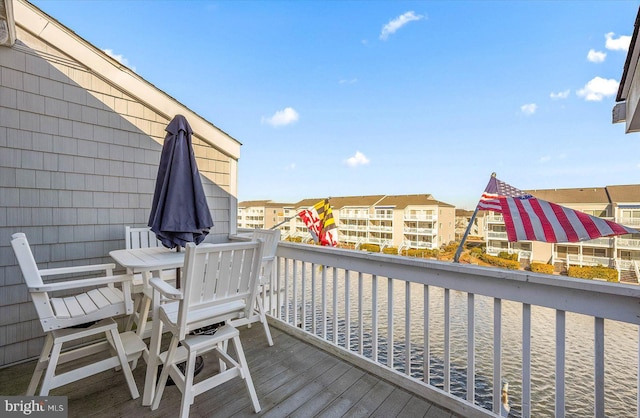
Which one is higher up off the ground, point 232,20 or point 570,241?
point 232,20

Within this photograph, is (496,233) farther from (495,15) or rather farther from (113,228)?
(113,228)

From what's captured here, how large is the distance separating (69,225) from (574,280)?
4030 millimetres

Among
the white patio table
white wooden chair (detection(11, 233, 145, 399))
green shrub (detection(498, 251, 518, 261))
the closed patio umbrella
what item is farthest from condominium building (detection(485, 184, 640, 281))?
white wooden chair (detection(11, 233, 145, 399))

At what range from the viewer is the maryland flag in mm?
5520

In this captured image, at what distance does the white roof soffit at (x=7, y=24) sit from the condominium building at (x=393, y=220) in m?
22.1

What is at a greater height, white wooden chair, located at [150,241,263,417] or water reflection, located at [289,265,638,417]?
white wooden chair, located at [150,241,263,417]

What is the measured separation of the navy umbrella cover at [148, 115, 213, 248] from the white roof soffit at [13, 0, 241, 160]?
1.49 m

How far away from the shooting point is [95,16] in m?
3.87

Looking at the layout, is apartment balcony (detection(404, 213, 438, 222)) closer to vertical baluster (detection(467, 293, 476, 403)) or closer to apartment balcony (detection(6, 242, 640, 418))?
apartment balcony (detection(6, 242, 640, 418))

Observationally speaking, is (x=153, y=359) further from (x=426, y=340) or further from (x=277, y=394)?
(x=426, y=340)

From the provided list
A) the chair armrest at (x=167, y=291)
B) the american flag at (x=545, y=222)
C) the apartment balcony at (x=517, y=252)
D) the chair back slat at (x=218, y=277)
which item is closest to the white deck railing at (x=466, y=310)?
the american flag at (x=545, y=222)

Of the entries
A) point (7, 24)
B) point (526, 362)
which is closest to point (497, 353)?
point (526, 362)

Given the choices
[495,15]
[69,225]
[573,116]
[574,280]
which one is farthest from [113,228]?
[573,116]

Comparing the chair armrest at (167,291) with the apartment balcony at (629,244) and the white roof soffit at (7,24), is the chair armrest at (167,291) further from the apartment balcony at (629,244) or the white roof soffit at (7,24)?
the apartment balcony at (629,244)
